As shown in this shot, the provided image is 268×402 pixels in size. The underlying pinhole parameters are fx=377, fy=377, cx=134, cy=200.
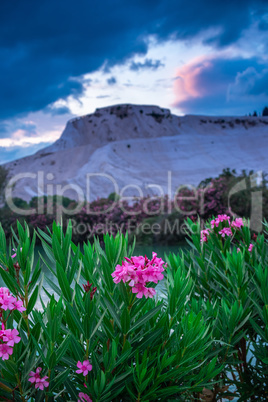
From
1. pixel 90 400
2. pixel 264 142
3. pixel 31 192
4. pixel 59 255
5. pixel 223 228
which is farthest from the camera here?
Result: pixel 264 142

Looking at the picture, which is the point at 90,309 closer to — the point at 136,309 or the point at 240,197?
the point at 136,309

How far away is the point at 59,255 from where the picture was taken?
1.21 m

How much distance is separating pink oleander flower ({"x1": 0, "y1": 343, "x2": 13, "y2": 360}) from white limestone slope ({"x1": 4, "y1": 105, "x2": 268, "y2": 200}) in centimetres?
2522

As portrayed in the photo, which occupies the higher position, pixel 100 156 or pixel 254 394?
pixel 100 156

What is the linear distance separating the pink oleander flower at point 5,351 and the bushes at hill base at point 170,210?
9056 mm

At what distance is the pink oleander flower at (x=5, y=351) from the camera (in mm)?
972

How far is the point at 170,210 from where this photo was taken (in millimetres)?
11570

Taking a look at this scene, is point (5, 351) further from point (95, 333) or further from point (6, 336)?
point (95, 333)

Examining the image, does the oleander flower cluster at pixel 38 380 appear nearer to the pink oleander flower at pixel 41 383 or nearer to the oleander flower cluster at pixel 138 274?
the pink oleander flower at pixel 41 383

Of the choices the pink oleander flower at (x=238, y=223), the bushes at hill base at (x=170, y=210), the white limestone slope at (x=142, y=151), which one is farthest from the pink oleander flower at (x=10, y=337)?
the white limestone slope at (x=142, y=151)

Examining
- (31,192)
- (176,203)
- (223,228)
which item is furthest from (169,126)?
(223,228)

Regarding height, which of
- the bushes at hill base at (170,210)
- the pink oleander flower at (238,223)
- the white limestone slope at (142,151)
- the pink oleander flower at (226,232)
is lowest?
the bushes at hill base at (170,210)

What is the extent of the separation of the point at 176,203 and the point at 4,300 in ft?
35.5

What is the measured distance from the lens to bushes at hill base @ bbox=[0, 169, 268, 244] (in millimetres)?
10898
